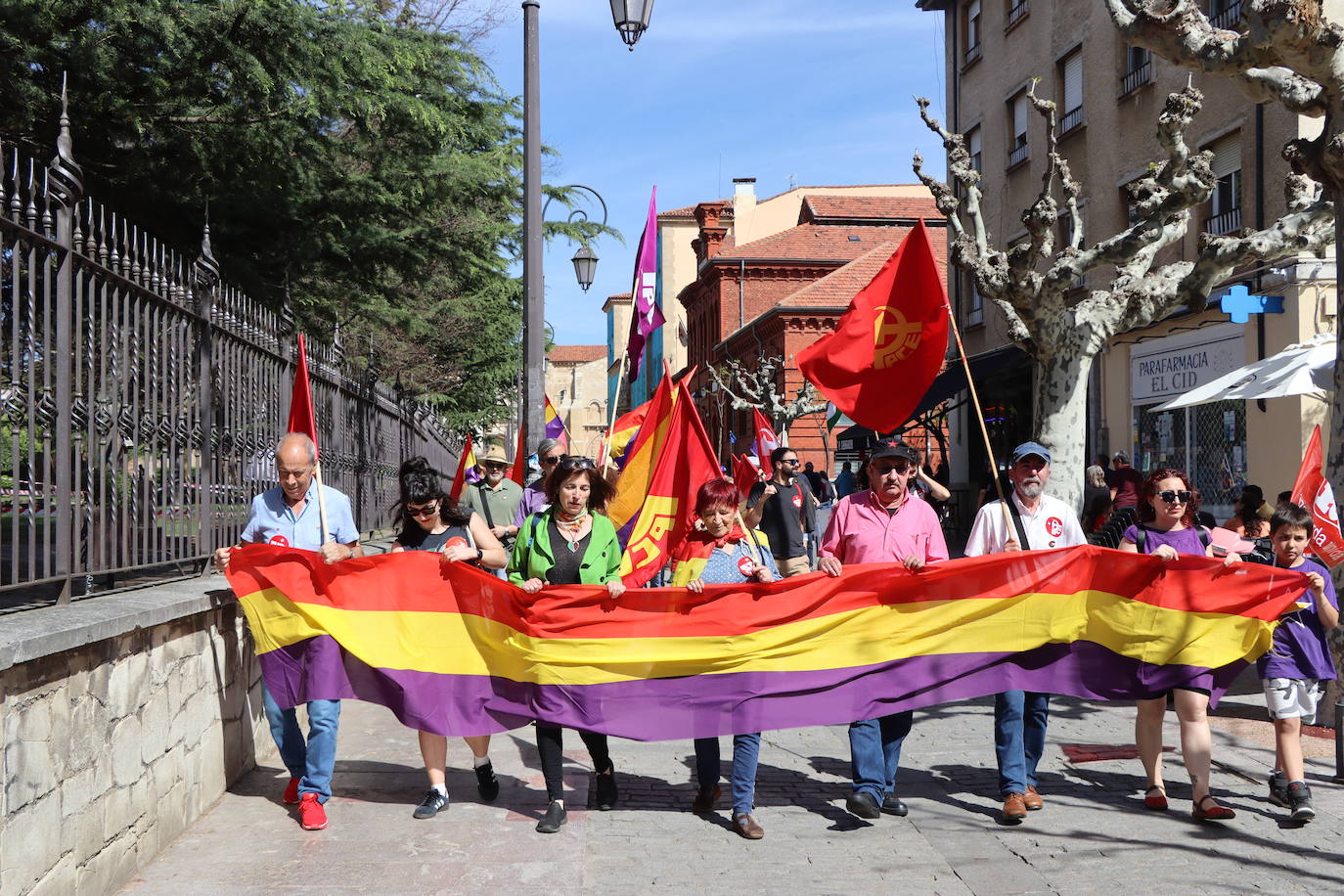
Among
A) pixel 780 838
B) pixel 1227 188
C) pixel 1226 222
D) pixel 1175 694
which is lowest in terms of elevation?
pixel 780 838

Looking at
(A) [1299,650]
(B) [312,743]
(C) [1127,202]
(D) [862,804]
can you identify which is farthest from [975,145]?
(B) [312,743]

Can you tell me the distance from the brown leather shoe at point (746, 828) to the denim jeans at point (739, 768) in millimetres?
33

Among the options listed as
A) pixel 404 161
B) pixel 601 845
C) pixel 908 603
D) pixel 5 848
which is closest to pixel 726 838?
pixel 601 845

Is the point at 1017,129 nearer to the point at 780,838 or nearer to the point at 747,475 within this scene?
the point at 747,475

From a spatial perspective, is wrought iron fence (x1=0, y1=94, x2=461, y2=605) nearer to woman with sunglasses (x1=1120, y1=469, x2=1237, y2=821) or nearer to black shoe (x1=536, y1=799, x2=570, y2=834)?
black shoe (x1=536, y1=799, x2=570, y2=834)

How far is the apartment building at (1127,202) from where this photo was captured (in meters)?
17.9

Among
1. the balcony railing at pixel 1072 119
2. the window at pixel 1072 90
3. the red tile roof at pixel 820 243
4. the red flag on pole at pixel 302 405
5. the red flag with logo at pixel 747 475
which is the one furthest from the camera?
the red tile roof at pixel 820 243

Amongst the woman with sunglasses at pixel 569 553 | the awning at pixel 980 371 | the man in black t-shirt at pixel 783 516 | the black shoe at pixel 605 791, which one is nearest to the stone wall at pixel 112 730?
the woman with sunglasses at pixel 569 553

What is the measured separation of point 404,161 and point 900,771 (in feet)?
26.4

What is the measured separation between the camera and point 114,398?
5977mm

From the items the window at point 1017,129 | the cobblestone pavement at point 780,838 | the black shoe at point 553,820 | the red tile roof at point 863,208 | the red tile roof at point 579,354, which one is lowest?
the cobblestone pavement at point 780,838

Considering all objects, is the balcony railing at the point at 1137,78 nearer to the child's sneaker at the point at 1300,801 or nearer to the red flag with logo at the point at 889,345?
the red flag with logo at the point at 889,345

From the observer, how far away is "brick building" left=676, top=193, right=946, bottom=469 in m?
48.9

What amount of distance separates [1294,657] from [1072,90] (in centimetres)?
2013
